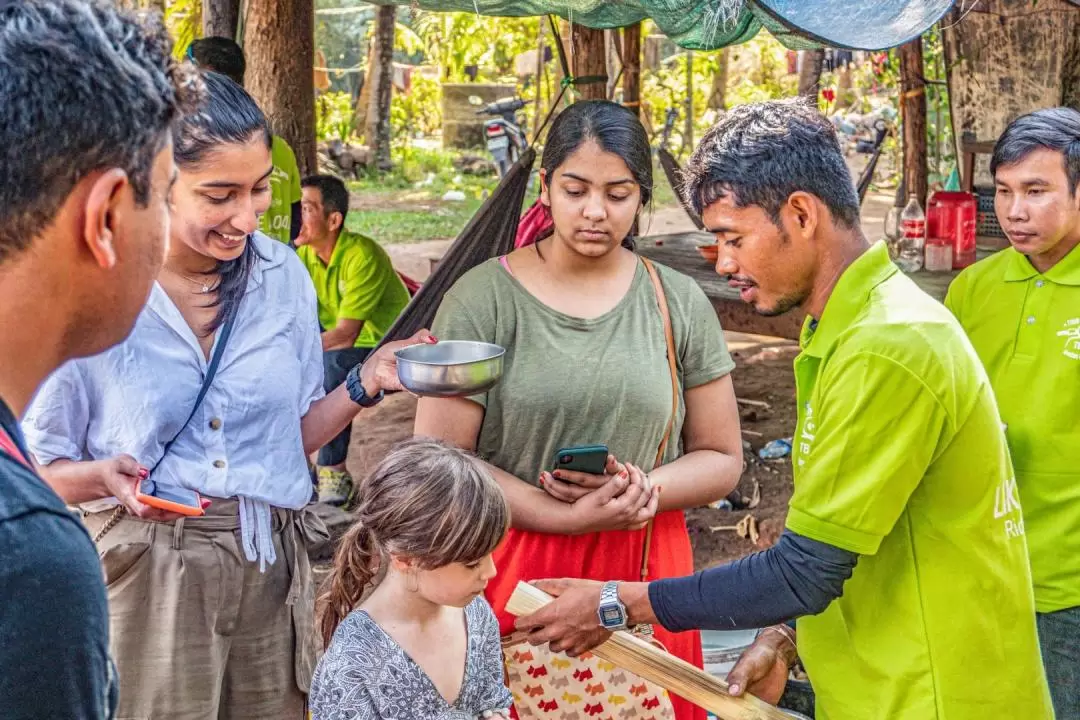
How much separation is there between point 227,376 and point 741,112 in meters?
1.11

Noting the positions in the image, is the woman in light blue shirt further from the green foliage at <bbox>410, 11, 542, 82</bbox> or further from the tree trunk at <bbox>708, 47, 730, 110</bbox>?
the tree trunk at <bbox>708, 47, 730, 110</bbox>

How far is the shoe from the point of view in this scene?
5.59 m

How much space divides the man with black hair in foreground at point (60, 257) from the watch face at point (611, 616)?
3.71 ft

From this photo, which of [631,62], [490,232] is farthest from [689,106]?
[490,232]

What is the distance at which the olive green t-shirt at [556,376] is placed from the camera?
7.66ft

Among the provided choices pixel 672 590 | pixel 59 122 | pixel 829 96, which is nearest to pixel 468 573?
pixel 672 590

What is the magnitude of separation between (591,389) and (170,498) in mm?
879

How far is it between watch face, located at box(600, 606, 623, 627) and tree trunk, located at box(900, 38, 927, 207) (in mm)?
5662

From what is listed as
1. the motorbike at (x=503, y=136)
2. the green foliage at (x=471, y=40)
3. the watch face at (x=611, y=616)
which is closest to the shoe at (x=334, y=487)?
the watch face at (x=611, y=616)

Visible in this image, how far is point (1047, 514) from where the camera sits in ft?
7.95

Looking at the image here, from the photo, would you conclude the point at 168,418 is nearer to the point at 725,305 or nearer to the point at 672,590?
the point at 672,590

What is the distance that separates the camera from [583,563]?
2404 mm

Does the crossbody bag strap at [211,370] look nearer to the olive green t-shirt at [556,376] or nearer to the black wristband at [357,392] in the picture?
the black wristband at [357,392]

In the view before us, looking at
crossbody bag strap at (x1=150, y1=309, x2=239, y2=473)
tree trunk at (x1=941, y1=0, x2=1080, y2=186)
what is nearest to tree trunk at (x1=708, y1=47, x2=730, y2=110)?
tree trunk at (x1=941, y1=0, x2=1080, y2=186)
